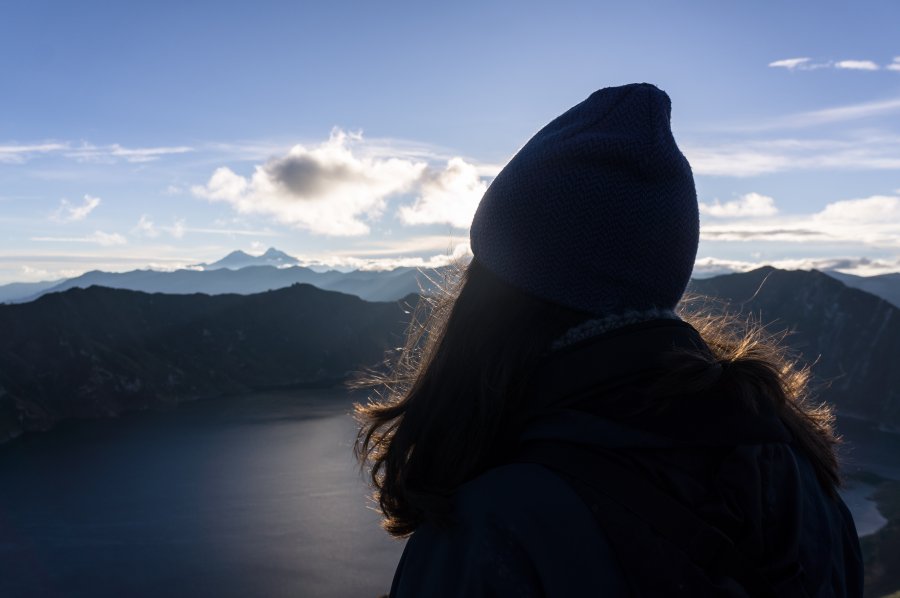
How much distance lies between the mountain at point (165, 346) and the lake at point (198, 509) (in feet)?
20.7

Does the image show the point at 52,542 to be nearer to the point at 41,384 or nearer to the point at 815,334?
the point at 41,384

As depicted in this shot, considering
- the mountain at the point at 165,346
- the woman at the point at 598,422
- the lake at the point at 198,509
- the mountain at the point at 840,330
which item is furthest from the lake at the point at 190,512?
the mountain at the point at 840,330

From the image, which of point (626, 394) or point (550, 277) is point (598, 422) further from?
point (550, 277)

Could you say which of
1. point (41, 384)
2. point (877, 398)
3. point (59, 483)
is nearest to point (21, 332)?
point (41, 384)

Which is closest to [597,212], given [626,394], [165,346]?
[626,394]

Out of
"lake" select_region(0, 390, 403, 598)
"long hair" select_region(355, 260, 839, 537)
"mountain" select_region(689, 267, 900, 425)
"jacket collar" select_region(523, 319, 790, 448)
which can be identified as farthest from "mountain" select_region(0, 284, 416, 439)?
"jacket collar" select_region(523, 319, 790, 448)

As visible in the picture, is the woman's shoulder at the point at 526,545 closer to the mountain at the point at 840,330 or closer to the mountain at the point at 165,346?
the mountain at the point at 165,346

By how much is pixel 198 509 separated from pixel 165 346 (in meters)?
54.4

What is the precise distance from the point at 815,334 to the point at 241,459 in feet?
307

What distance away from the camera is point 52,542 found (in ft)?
145

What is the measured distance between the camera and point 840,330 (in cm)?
10912

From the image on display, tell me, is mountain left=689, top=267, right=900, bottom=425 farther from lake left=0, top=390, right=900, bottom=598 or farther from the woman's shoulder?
the woman's shoulder

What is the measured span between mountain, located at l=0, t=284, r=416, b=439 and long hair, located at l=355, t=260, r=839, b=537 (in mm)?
67518

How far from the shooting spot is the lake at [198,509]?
37.9 metres
